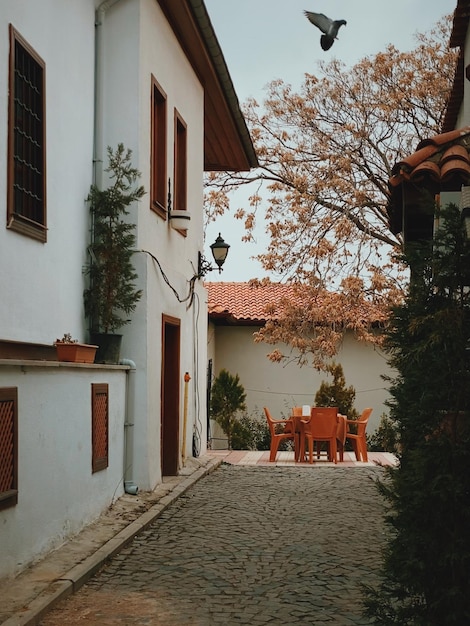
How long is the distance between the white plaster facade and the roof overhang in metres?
0.05

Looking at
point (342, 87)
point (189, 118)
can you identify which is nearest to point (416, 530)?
point (189, 118)

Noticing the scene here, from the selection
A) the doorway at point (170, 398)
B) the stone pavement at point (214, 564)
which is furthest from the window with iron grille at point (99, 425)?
the doorway at point (170, 398)

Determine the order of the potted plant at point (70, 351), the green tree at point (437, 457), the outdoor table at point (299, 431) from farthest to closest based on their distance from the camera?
the outdoor table at point (299, 431) → the potted plant at point (70, 351) → the green tree at point (437, 457)

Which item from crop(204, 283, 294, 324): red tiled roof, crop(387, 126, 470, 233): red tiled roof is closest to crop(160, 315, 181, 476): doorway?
crop(387, 126, 470, 233): red tiled roof

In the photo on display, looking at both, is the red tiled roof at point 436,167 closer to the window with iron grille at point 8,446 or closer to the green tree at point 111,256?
the window with iron grille at point 8,446

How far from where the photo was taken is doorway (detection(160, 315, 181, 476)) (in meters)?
13.5

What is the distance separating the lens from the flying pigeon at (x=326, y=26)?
46.8 feet

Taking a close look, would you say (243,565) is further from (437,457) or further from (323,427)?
(323,427)

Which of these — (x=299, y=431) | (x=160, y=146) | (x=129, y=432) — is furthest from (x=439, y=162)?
(x=299, y=431)

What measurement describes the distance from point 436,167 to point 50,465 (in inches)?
147

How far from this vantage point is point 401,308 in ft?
16.8

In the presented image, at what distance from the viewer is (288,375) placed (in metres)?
26.4

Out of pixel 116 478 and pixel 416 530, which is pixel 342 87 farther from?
pixel 416 530

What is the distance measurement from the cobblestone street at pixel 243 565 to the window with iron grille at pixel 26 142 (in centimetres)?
301
